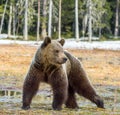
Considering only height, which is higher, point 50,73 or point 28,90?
point 50,73

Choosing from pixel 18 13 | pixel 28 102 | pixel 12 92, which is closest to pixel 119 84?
pixel 12 92

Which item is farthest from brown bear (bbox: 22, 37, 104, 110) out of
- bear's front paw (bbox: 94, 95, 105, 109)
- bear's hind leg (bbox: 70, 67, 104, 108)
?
bear's front paw (bbox: 94, 95, 105, 109)

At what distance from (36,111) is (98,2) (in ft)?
231

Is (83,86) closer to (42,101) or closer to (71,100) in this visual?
(71,100)

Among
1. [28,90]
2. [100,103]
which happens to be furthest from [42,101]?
[28,90]

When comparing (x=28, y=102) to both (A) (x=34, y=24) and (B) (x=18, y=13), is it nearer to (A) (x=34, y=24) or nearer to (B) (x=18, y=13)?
(B) (x=18, y=13)

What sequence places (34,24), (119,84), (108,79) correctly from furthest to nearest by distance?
(34,24) → (108,79) → (119,84)

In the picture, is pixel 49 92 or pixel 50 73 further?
pixel 49 92

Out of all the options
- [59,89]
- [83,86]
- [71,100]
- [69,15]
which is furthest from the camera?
[69,15]

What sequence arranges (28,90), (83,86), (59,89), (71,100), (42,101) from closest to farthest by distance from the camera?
(59,89)
(28,90)
(83,86)
(71,100)
(42,101)

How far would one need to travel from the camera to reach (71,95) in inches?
472

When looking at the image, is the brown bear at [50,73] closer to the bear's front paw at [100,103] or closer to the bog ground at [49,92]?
the bog ground at [49,92]

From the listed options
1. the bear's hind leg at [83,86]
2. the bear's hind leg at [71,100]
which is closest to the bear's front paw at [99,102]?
the bear's hind leg at [83,86]

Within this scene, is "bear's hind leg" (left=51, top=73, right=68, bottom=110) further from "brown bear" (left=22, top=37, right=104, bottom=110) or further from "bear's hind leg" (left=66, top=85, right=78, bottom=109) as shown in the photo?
"bear's hind leg" (left=66, top=85, right=78, bottom=109)
